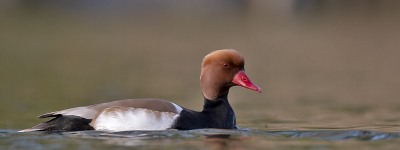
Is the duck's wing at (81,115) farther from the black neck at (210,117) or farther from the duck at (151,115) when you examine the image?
the black neck at (210,117)

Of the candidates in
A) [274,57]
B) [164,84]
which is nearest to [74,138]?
[164,84]

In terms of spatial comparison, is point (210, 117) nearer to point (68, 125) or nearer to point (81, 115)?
point (81, 115)

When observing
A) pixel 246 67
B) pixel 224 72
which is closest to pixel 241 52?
pixel 246 67

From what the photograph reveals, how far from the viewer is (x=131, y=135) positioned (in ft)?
19.6

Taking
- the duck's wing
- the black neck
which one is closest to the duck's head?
the black neck

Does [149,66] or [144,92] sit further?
[149,66]

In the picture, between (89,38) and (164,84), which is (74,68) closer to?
(164,84)

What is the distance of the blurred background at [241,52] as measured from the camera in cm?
1004

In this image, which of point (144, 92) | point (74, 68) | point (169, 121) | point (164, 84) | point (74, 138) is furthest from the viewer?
point (74, 68)

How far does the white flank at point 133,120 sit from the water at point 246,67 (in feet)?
0.68

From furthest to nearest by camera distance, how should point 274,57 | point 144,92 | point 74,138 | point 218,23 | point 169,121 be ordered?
1. point 218,23
2. point 274,57
3. point 144,92
4. point 169,121
5. point 74,138

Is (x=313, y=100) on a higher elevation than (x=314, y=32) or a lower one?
lower

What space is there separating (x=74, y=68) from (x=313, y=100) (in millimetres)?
10210

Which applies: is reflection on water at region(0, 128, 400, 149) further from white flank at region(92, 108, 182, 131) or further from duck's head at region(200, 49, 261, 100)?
duck's head at region(200, 49, 261, 100)
